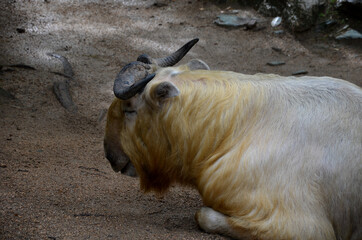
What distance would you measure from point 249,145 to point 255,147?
58mm

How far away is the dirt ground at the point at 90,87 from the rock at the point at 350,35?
0.56 ft

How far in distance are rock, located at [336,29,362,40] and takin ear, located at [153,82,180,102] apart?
784 centimetres

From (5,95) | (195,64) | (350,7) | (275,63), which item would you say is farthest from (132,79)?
(350,7)

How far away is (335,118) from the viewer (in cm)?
407

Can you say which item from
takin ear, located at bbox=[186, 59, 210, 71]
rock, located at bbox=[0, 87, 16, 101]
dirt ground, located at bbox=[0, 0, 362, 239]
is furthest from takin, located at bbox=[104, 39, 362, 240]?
rock, located at bbox=[0, 87, 16, 101]

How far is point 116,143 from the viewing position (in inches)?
189

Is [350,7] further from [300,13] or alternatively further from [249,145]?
[249,145]

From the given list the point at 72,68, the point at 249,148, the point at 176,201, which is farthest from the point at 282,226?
the point at 72,68

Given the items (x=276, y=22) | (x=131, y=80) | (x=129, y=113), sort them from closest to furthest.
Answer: (x=131, y=80)
(x=129, y=113)
(x=276, y=22)

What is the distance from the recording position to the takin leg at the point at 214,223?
13.1 ft

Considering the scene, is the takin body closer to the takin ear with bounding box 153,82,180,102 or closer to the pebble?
the takin ear with bounding box 153,82,180,102

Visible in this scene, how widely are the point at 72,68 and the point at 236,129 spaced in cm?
541

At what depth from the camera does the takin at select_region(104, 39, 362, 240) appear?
3873mm

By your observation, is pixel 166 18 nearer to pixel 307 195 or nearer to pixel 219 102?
pixel 219 102
